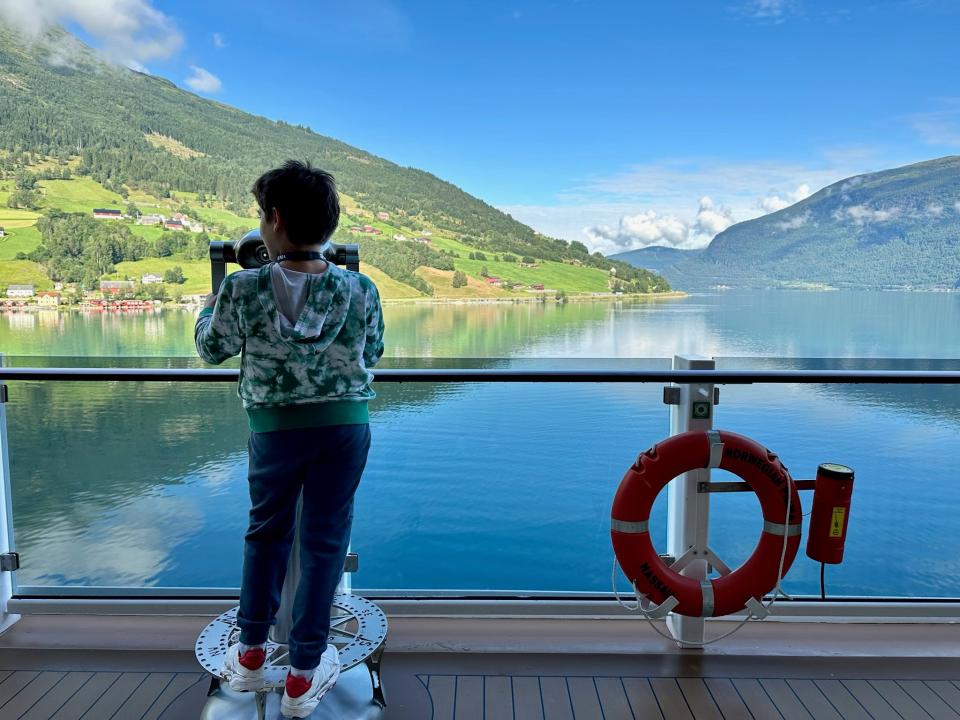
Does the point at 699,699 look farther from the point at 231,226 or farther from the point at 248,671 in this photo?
the point at 231,226

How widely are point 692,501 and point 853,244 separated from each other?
102ft

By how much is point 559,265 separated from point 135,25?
38147mm

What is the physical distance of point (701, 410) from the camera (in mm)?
1792

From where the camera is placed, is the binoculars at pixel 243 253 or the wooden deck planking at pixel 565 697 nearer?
the binoculars at pixel 243 253

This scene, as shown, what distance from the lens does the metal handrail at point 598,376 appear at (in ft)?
5.69

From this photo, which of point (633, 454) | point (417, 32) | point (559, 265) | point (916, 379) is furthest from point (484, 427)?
point (417, 32)

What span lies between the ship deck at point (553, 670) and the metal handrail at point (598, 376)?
2.32 feet

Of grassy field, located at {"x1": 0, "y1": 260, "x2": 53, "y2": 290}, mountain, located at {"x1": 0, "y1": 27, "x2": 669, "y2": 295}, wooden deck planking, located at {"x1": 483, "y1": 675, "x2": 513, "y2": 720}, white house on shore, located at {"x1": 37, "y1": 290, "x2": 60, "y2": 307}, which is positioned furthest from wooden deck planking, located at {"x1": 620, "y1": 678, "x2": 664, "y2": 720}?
grassy field, located at {"x1": 0, "y1": 260, "x2": 53, "y2": 290}

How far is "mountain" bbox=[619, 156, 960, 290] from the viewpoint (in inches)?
1033

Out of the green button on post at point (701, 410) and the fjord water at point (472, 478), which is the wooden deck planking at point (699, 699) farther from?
the green button on post at point (701, 410)

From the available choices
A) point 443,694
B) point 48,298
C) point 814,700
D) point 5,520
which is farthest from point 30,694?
point 48,298

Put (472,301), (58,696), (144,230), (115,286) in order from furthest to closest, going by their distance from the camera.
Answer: (144,230) → (472,301) → (115,286) → (58,696)

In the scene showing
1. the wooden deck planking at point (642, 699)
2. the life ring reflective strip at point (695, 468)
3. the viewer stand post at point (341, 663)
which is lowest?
the wooden deck planking at point (642, 699)

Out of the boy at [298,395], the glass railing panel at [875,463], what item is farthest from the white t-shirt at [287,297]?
the glass railing panel at [875,463]
